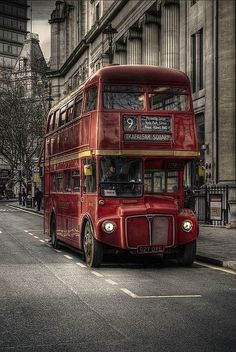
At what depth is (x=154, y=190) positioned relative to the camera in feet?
49.2

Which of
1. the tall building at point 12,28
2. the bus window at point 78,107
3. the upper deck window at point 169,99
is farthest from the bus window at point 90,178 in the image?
the tall building at point 12,28

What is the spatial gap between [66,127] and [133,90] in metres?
3.50

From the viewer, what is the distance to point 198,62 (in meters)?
38.9

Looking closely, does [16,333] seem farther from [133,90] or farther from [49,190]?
[49,190]

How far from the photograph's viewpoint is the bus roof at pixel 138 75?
15.0 meters

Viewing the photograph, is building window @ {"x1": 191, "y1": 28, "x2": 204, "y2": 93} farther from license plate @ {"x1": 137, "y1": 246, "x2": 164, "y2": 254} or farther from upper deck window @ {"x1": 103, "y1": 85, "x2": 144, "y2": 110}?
license plate @ {"x1": 137, "y1": 246, "x2": 164, "y2": 254}

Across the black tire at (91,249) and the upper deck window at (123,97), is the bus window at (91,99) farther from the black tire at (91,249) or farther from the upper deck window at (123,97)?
the black tire at (91,249)

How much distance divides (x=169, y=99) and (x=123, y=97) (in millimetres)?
1103

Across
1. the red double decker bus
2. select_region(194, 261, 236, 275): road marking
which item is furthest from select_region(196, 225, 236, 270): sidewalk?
the red double decker bus

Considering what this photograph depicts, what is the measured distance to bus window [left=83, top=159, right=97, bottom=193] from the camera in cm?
1480

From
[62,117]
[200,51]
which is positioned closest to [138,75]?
[62,117]

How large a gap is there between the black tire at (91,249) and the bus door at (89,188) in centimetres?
40

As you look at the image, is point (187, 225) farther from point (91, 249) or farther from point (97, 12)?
point (97, 12)

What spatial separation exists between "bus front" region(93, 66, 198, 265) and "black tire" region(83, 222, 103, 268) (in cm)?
34
